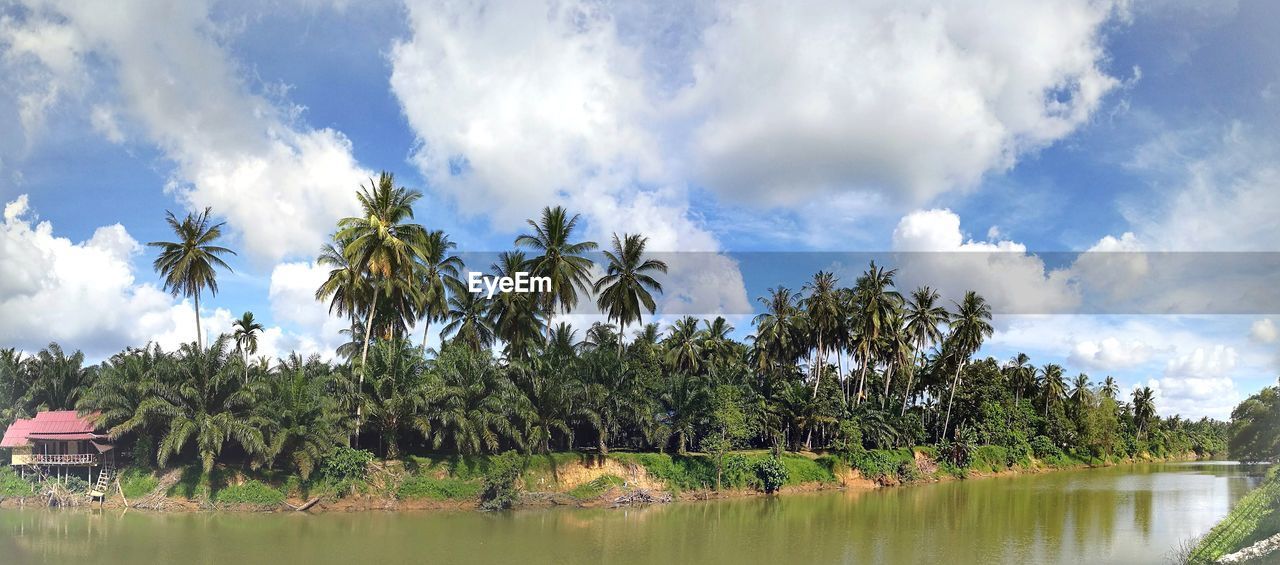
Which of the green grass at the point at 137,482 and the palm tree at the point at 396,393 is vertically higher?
the palm tree at the point at 396,393

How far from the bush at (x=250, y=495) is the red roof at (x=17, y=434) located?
10874 mm

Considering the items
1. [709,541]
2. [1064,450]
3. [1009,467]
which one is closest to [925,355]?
[1009,467]

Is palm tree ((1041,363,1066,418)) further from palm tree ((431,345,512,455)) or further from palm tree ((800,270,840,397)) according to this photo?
palm tree ((431,345,512,455))

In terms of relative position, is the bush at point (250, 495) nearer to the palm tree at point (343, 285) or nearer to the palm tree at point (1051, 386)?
the palm tree at point (343, 285)

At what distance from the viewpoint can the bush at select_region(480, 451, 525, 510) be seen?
3544 cm

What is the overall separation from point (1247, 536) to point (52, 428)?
47.3 meters

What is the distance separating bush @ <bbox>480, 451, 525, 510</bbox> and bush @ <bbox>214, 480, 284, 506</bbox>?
29.8 feet

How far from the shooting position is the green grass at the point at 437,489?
116 feet

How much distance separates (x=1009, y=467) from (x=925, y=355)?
1177 centimetres

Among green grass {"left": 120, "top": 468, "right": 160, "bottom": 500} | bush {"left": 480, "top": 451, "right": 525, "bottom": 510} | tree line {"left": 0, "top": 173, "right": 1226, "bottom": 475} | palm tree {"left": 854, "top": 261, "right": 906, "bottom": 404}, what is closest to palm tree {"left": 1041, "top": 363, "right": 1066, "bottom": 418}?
tree line {"left": 0, "top": 173, "right": 1226, "bottom": 475}

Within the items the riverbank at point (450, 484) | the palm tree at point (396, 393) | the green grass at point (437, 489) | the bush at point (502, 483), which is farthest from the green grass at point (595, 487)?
the palm tree at point (396, 393)

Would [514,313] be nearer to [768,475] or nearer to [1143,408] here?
[768,475]

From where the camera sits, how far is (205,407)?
34094mm

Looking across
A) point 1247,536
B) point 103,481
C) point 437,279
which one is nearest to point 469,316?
point 437,279
